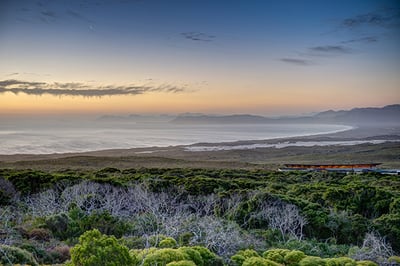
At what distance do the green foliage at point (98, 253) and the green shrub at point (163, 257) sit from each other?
0.49m

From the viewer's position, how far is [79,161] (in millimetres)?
50219

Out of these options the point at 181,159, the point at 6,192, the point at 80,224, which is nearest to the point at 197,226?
the point at 80,224

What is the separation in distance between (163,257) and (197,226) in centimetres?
350

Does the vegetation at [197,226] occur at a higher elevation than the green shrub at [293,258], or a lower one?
lower

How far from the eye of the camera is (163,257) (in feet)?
16.2

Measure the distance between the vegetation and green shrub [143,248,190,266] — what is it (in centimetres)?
1

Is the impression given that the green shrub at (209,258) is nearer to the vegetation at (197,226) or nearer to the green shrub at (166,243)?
the vegetation at (197,226)

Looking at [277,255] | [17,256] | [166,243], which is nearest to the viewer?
[17,256]

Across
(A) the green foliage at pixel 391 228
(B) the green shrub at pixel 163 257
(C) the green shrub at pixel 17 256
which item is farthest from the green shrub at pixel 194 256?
(A) the green foliage at pixel 391 228

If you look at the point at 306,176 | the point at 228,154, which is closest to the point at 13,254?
the point at 306,176

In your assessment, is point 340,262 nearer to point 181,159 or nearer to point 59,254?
point 59,254

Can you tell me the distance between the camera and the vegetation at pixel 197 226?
5.49m

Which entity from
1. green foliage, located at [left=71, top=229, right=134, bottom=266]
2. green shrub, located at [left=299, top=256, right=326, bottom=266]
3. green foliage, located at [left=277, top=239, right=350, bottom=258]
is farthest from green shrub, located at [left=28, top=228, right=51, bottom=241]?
green shrub, located at [left=299, top=256, right=326, bottom=266]

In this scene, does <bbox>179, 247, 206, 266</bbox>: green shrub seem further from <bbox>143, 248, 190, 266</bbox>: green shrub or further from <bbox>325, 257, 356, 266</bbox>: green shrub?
<bbox>325, 257, 356, 266</bbox>: green shrub
